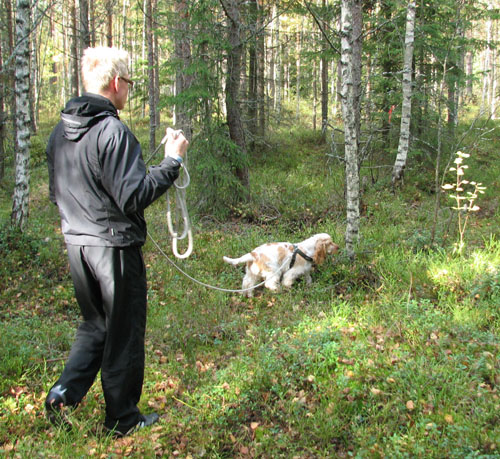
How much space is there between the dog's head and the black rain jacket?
11.0 feet

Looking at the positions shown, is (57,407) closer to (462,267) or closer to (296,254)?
(296,254)

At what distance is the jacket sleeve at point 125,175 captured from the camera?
258 centimetres

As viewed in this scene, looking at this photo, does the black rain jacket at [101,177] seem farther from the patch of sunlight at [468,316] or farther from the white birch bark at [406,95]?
the white birch bark at [406,95]

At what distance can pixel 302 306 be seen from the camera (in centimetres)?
515

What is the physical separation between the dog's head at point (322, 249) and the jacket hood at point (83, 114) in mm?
3685

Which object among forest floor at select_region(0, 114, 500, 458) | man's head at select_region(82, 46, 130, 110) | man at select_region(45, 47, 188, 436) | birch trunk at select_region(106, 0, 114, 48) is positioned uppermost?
birch trunk at select_region(106, 0, 114, 48)

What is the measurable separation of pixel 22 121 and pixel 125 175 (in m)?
5.76

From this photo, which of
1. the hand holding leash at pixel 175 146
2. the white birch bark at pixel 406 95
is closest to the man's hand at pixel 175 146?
the hand holding leash at pixel 175 146

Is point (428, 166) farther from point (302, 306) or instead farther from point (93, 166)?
point (93, 166)

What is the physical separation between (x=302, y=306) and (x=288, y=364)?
1.38 m

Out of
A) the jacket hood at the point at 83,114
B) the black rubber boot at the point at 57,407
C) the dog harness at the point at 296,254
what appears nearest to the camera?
the jacket hood at the point at 83,114

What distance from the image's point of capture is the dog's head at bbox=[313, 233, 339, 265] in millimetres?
5773

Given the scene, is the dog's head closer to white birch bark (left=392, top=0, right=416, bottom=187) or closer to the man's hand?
the man's hand

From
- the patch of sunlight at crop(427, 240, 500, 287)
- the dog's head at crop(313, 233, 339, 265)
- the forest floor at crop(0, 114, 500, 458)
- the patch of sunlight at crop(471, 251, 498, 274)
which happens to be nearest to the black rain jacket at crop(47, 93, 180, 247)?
the forest floor at crop(0, 114, 500, 458)
